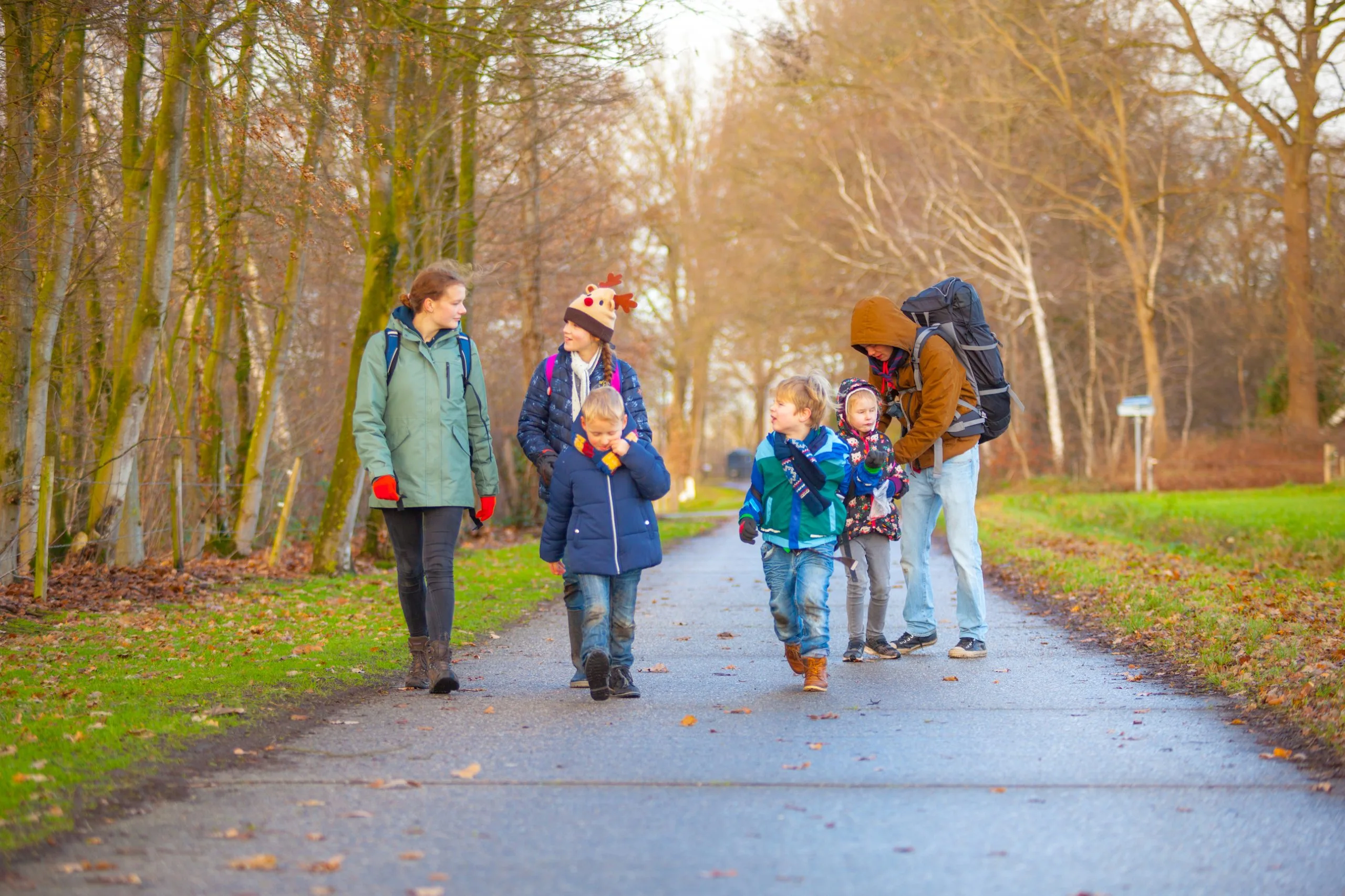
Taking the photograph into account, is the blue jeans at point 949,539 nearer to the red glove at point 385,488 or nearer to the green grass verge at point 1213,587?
the green grass verge at point 1213,587

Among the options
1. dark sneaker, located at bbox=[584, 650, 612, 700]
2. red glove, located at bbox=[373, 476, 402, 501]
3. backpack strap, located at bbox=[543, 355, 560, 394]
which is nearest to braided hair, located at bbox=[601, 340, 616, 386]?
backpack strap, located at bbox=[543, 355, 560, 394]

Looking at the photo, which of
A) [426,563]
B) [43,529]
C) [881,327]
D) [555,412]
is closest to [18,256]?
[43,529]

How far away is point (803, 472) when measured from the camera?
289 inches

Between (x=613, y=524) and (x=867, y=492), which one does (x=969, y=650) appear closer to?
(x=867, y=492)

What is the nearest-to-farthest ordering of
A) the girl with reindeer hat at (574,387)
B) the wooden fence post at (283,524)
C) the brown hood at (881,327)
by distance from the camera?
the girl with reindeer hat at (574,387), the brown hood at (881,327), the wooden fence post at (283,524)

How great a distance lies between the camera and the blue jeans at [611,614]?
690cm

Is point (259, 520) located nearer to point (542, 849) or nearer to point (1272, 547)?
point (1272, 547)

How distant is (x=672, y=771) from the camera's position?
529 centimetres

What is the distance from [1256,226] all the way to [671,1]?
1145 inches

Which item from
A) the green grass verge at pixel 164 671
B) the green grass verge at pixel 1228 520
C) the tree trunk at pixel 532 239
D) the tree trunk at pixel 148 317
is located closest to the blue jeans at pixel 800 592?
the green grass verge at pixel 164 671

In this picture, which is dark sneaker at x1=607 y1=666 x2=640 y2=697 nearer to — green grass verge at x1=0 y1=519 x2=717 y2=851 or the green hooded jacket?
the green hooded jacket

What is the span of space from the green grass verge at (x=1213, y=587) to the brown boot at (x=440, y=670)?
3959 mm

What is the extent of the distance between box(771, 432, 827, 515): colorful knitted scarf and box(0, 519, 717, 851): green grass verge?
2.60 m

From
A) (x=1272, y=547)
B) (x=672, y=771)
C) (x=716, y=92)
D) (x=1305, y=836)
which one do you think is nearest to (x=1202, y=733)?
(x=1305, y=836)
